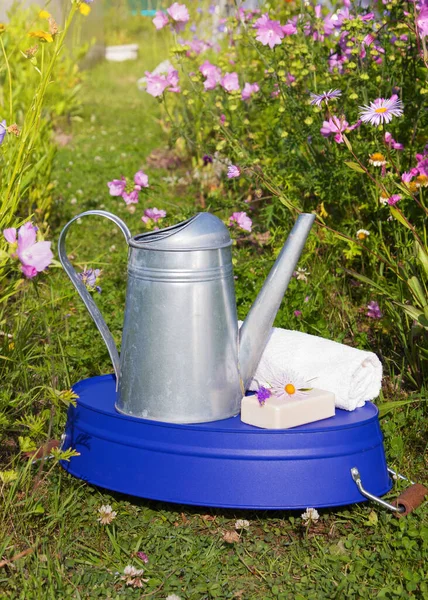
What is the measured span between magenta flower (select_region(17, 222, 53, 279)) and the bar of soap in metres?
0.62

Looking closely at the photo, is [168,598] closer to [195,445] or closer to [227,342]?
[195,445]

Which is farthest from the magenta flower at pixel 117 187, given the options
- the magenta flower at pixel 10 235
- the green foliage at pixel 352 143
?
the magenta flower at pixel 10 235

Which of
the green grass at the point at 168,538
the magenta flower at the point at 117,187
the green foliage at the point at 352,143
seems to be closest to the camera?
the green grass at the point at 168,538

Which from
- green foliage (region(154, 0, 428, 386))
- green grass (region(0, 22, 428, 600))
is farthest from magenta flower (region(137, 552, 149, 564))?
green foliage (region(154, 0, 428, 386))

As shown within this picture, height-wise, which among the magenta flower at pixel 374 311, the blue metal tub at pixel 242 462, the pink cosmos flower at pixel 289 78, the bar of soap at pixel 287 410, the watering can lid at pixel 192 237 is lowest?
the magenta flower at pixel 374 311

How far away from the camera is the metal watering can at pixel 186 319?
1.83 metres

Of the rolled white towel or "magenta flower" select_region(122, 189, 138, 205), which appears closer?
the rolled white towel

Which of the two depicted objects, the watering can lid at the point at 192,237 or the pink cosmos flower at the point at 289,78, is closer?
the watering can lid at the point at 192,237

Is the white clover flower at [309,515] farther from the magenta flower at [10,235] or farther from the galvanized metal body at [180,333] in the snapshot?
the magenta flower at [10,235]

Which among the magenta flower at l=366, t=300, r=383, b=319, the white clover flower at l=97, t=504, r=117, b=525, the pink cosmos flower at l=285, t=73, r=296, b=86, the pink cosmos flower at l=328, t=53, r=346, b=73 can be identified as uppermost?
the pink cosmos flower at l=328, t=53, r=346, b=73

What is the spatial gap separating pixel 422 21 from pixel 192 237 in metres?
0.90

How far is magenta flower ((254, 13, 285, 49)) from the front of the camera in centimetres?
268

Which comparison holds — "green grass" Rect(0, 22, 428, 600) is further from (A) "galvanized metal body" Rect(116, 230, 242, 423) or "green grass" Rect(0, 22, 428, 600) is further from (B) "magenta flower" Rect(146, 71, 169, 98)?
(B) "magenta flower" Rect(146, 71, 169, 98)

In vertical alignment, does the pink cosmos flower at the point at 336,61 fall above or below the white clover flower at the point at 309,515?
above
